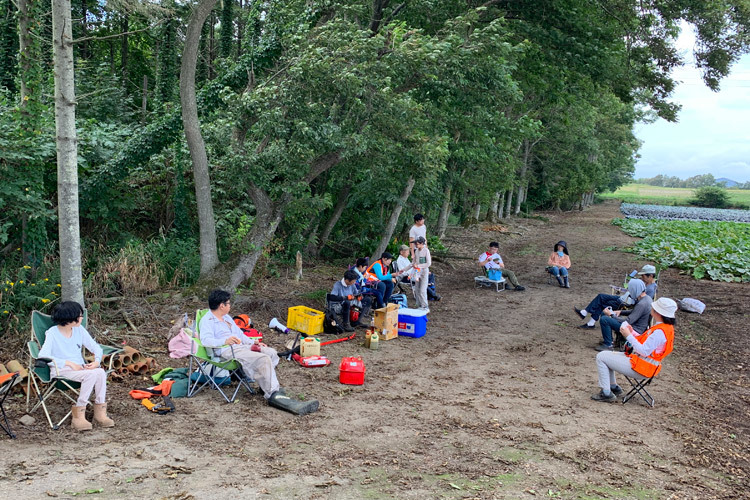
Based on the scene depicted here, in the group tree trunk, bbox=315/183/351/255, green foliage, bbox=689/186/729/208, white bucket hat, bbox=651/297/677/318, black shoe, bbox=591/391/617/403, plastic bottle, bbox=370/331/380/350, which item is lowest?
black shoe, bbox=591/391/617/403

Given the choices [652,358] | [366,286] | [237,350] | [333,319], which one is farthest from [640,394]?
[366,286]

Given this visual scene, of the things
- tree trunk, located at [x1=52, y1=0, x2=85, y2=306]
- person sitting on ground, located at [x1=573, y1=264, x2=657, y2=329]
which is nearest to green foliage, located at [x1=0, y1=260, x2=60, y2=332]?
tree trunk, located at [x1=52, y1=0, x2=85, y2=306]

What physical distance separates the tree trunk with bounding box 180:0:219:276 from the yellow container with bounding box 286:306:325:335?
96.0 inches

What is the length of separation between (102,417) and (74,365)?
55cm

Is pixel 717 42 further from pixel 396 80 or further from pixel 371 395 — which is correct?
pixel 371 395

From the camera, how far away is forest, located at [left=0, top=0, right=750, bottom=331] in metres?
8.65

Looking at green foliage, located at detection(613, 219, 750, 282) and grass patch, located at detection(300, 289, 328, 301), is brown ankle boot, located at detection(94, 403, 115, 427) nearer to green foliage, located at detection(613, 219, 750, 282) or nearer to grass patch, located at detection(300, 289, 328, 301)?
grass patch, located at detection(300, 289, 328, 301)

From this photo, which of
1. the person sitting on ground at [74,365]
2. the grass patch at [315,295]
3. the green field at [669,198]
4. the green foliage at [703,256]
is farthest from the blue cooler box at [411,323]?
the green field at [669,198]

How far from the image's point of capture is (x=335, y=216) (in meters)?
15.5

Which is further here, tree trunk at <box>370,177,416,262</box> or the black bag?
tree trunk at <box>370,177,416,262</box>

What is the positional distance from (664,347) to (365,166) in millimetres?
7815

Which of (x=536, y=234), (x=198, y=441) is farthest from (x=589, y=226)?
(x=198, y=441)

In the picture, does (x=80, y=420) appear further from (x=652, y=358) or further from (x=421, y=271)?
(x=421, y=271)

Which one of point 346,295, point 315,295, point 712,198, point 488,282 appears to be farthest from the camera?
point 712,198
